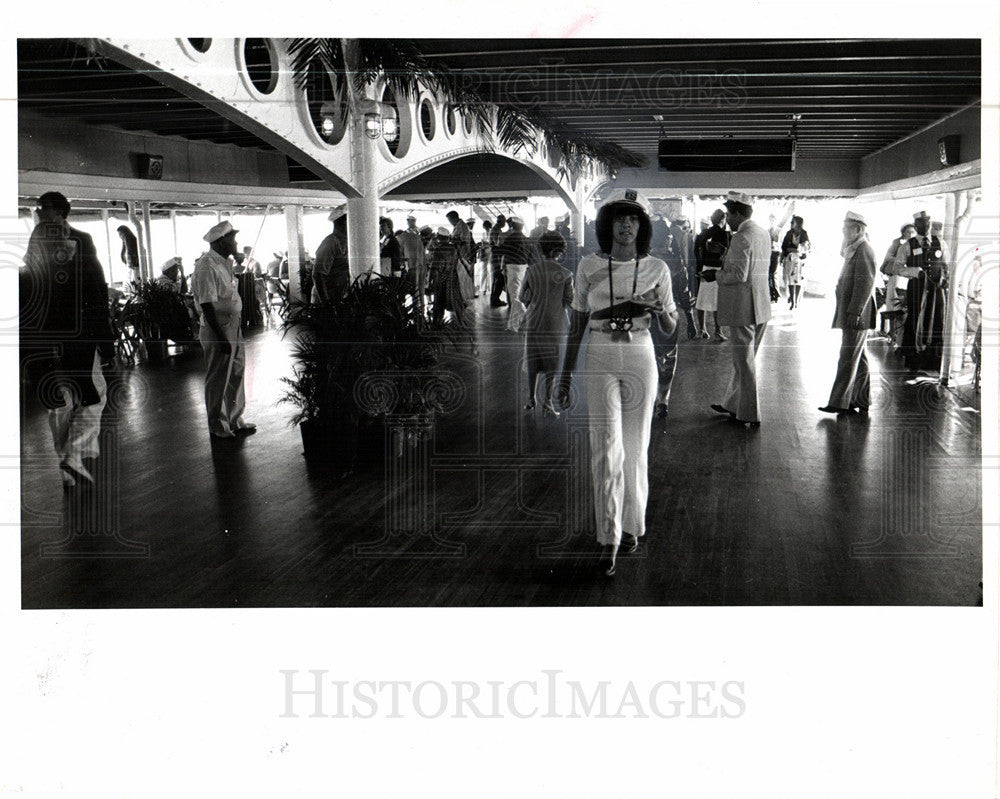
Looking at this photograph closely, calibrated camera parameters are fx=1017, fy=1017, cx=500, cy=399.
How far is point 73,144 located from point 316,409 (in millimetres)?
1149

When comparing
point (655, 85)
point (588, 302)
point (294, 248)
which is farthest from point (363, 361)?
point (655, 85)

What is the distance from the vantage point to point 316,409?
344 cm

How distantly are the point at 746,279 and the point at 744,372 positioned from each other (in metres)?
0.31

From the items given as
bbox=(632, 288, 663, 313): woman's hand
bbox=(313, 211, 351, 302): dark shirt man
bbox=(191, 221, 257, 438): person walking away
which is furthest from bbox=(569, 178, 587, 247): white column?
bbox=(191, 221, 257, 438): person walking away

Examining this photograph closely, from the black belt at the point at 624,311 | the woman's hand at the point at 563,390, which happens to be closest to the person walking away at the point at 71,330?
the woman's hand at the point at 563,390

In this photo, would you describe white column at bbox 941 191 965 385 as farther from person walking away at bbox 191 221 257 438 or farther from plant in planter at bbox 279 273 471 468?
person walking away at bbox 191 221 257 438

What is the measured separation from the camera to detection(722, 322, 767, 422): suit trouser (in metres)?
3.40

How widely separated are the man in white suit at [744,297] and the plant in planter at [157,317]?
1.79 m

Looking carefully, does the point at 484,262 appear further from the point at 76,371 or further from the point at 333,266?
the point at 76,371

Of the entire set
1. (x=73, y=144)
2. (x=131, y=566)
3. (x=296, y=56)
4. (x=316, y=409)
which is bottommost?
(x=131, y=566)
